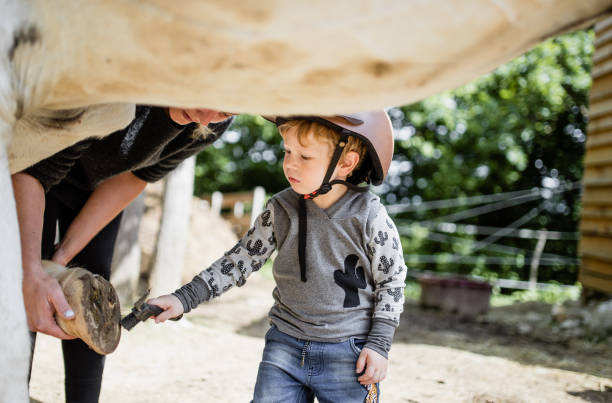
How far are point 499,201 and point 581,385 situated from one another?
1406 centimetres

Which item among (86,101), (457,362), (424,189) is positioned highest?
(424,189)

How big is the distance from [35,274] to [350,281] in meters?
0.95

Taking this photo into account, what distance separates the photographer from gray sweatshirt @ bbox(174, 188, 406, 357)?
188 centimetres

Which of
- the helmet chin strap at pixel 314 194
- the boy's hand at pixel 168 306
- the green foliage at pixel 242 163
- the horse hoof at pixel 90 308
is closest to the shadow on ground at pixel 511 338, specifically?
the helmet chin strap at pixel 314 194

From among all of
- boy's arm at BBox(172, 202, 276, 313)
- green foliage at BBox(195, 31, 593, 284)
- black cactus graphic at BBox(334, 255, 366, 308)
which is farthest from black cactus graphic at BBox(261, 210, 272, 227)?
green foliage at BBox(195, 31, 593, 284)

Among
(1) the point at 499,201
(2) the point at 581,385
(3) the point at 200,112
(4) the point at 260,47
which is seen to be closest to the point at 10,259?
(4) the point at 260,47

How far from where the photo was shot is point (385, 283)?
1901mm

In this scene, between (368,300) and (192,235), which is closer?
(368,300)

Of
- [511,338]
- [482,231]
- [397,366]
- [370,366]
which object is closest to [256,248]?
[370,366]

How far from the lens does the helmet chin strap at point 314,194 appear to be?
190 cm

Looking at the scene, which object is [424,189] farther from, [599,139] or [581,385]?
[581,385]

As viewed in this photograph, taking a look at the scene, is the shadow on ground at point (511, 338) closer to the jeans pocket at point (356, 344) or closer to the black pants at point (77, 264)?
the jeans pocket at point (356, 344)

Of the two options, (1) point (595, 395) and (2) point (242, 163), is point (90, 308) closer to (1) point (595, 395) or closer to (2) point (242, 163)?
(1) point (595, 395)

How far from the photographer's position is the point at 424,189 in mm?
18188
